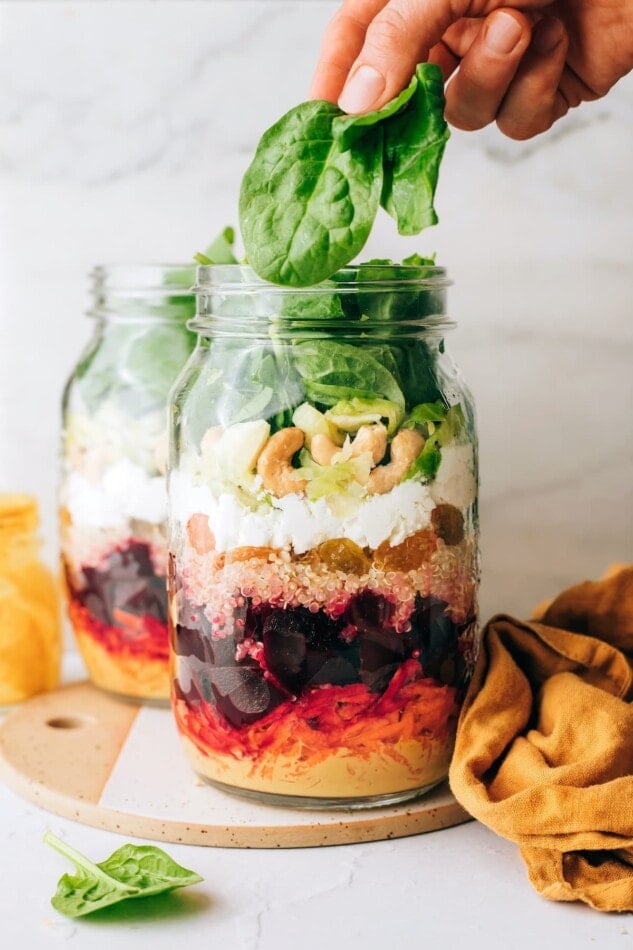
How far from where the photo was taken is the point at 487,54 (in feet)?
2.88

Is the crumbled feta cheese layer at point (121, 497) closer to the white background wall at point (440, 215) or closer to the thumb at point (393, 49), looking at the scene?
the white background wall at point (440, 215)

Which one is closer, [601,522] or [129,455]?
[129,455]

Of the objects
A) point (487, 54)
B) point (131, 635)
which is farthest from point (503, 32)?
point (131, 635)

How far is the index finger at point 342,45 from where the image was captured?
906 mm

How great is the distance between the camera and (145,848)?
785mm

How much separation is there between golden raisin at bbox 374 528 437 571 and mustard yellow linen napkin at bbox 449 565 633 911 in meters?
0.13

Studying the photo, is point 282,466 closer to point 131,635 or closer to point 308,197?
point 308,197

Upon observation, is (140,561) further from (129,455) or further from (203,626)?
(203,626)

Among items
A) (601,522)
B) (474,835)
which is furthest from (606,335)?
(474,835)

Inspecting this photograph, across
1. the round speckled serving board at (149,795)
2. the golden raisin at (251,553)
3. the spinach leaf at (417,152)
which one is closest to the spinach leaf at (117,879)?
the round speckled serving board at (149,795)

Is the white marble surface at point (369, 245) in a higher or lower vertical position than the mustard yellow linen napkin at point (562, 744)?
higher

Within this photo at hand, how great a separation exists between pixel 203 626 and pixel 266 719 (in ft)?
0.28

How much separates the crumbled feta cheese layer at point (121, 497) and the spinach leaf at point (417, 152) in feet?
1.30

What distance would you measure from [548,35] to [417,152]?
0.26 meters
